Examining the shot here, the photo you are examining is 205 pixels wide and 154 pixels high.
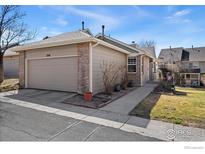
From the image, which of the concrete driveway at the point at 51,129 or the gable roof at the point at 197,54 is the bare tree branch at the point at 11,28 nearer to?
the concrete driveway at the point at 51,129

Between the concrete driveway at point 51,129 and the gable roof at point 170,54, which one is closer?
the concrete driveway at point 51,129

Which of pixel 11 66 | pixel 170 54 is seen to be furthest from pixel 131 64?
pixel 170 54

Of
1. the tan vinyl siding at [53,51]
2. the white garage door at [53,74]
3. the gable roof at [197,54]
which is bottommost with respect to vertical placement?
the white garage door at [53,74]

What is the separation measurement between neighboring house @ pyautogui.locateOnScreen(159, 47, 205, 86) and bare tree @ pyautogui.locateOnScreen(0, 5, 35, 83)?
72.0 feet

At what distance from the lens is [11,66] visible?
1934cm

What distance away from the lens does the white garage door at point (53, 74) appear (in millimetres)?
9828

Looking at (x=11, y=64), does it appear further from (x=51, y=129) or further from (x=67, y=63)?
(x=51, y=129)

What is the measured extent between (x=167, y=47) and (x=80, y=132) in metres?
37.4

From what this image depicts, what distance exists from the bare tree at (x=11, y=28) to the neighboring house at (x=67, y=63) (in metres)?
4.94

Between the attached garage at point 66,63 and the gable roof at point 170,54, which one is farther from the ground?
the gable roof at point 170,54

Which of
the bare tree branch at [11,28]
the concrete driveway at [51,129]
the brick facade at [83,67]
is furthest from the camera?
the bare tree branch at [11,28]

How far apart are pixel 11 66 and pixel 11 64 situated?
0.23 meters

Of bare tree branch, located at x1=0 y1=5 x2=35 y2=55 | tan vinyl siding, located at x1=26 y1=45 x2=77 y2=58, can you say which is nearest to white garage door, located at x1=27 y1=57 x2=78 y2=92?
tan vinyl siding, located at x1=26 y1=45 x2=77 y2=58

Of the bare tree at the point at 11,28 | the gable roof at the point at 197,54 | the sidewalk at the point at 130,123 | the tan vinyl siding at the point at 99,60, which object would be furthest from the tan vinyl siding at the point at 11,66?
the gable roof at the point at 197,54
